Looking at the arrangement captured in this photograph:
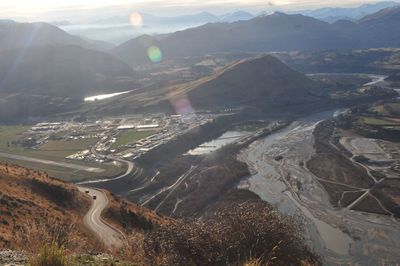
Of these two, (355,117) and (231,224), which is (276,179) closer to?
(355,117)

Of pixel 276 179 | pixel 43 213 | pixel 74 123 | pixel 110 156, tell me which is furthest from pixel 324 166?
pixel 74 123

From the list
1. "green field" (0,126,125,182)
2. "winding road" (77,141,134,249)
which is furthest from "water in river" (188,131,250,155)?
"winding road" (77,141,134,249)

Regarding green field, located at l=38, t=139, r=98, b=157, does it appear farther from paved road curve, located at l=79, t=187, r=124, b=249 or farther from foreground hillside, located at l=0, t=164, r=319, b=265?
foreground hillside, located at l=0, t=164, r=319, b=265

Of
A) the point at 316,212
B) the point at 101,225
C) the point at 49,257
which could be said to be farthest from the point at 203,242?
the point at 316,212

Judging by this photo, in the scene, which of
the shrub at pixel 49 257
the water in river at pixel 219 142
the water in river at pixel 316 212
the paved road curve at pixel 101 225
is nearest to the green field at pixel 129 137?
the water in river at pixel 219 142

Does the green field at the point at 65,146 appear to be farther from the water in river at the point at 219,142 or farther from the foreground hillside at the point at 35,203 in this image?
the foreground hillside at the point at 35,203
